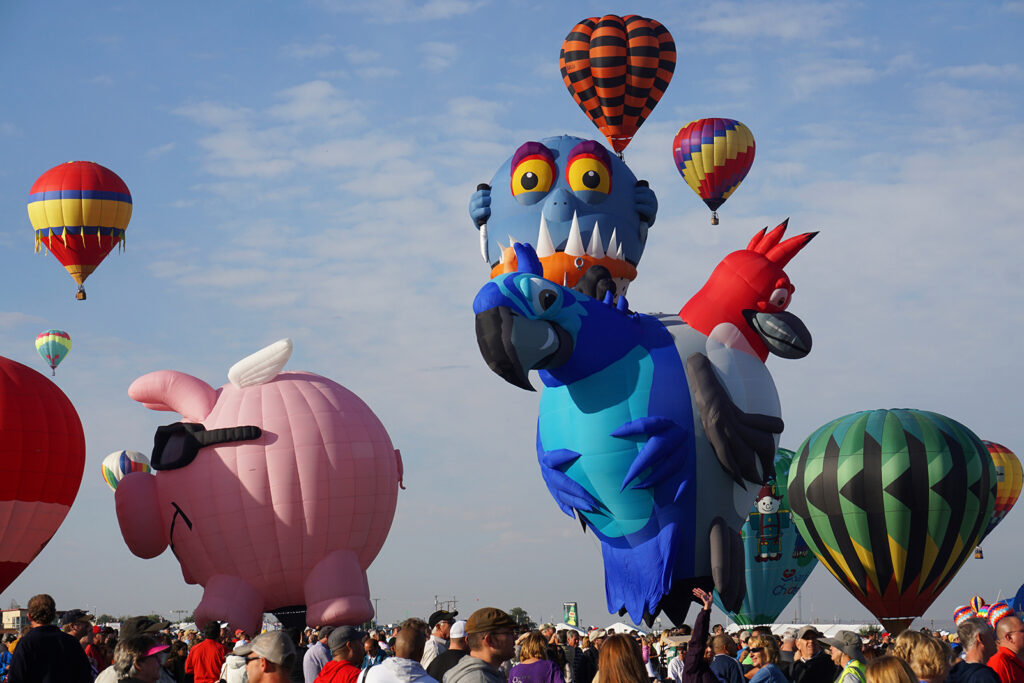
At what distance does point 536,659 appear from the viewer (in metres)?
5.69

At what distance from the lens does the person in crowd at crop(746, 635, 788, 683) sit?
6258mm

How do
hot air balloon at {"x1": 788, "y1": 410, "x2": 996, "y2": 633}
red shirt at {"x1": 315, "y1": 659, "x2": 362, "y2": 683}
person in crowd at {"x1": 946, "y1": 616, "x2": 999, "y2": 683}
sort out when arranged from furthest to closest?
1. hot air balloon at {"x1": 788, "y1": 410, "x2": 996, "y2": 633}
2. red shirt at {"x1": 315, "y1": 659, "x2": 362, "y2": 683}
3. person in crowd at {"x1": 946, "y1": 616, "x2": 999, "y2": 683}

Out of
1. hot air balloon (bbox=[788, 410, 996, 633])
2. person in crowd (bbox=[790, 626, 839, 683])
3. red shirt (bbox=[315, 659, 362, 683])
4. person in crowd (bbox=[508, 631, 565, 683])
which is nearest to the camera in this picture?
person in crowd (bbox=[508, 631, 565, 683])

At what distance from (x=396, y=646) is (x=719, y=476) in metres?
7.11

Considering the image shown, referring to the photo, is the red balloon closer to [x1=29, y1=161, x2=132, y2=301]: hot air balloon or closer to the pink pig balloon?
the pink pig balloon

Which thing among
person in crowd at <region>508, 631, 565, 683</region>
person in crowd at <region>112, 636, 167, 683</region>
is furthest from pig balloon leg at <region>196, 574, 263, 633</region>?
person in crowd at <region>112, 636, 167, 683</region>

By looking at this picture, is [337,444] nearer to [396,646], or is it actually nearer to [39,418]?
[39,418]

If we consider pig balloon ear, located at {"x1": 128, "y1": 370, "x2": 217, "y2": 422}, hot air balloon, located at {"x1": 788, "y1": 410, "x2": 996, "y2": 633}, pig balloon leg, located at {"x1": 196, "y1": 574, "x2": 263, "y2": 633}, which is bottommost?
pig balloon leg, located at {"x1": 196, "y1": 574, "x2": 263, "y2": 633}

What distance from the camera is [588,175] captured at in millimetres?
13289

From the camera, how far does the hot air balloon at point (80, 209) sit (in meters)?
21.4

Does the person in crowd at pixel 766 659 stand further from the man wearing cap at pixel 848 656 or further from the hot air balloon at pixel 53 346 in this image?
the hot air balloon at pixel 53 346

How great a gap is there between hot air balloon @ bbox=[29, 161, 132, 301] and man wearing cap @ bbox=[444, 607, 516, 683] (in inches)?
725

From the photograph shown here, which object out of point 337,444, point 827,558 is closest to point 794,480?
point 827,558

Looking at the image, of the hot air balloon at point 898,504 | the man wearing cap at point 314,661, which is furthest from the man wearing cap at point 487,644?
the hot air balloon at point 898,504
